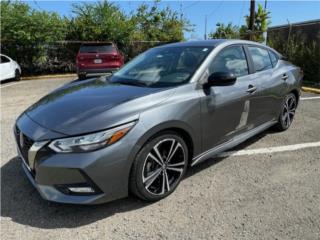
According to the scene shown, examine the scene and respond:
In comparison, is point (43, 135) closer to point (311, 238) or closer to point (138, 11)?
point (311, 238)

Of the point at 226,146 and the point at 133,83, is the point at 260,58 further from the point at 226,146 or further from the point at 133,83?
the point at 133,83

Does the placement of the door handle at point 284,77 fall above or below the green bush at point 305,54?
above

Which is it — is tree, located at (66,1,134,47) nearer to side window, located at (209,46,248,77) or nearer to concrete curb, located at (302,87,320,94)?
concrete curb, located at (302,87,320,94)

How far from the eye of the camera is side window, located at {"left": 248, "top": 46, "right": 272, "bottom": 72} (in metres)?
4.58

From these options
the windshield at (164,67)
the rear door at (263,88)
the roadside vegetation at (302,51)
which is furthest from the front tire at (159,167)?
the roadside vegetation at (302,51)

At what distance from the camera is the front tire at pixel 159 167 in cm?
310

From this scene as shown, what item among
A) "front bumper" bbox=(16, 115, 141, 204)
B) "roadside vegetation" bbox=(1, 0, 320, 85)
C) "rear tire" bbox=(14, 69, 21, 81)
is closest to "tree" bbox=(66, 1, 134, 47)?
"roadside vegetation" bbox=(1, 0, 320, 85)

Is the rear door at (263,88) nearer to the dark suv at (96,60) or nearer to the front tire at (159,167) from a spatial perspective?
the front tire at (159,167)

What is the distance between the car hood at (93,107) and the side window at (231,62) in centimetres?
87

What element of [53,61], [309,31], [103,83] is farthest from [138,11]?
[103,83]

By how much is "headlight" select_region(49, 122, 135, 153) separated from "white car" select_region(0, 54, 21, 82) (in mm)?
12180

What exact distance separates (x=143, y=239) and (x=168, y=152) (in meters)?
0.94

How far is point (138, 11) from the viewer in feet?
77.5

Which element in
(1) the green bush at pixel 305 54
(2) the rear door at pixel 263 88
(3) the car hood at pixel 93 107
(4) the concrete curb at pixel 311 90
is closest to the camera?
(3) the car hood at pixel 93 107
